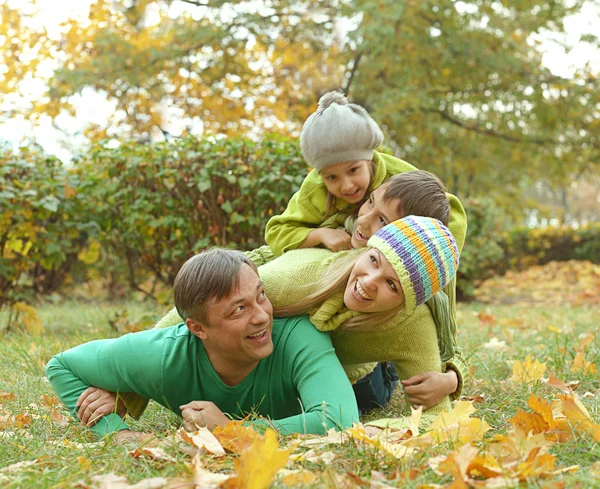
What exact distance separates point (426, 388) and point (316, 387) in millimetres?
493

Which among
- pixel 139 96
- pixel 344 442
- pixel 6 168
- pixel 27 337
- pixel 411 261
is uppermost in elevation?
pixel 139 96

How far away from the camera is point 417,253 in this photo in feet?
7.91

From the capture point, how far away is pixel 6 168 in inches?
193

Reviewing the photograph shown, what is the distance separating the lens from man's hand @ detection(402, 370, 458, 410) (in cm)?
266

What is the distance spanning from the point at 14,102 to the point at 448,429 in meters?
11.0

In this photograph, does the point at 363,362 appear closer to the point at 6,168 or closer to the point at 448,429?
the point at 448,429

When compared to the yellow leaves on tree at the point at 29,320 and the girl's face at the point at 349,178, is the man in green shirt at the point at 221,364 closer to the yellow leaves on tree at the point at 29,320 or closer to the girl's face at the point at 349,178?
the girl's face at the point at 349,178

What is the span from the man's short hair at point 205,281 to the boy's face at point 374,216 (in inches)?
20.5

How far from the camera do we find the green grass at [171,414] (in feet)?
6.32

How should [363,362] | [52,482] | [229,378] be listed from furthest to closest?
[363,362], [229,378], [52,482]

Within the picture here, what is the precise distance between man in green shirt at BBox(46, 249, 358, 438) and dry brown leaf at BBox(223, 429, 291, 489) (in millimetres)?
600

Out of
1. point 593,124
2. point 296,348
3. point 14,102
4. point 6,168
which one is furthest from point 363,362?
point 14,102

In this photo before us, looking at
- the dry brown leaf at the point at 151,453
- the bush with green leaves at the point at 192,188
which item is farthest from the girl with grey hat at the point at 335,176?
the bush with green leaves at the point at 192,188

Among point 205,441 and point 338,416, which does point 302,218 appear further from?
point 205,441
